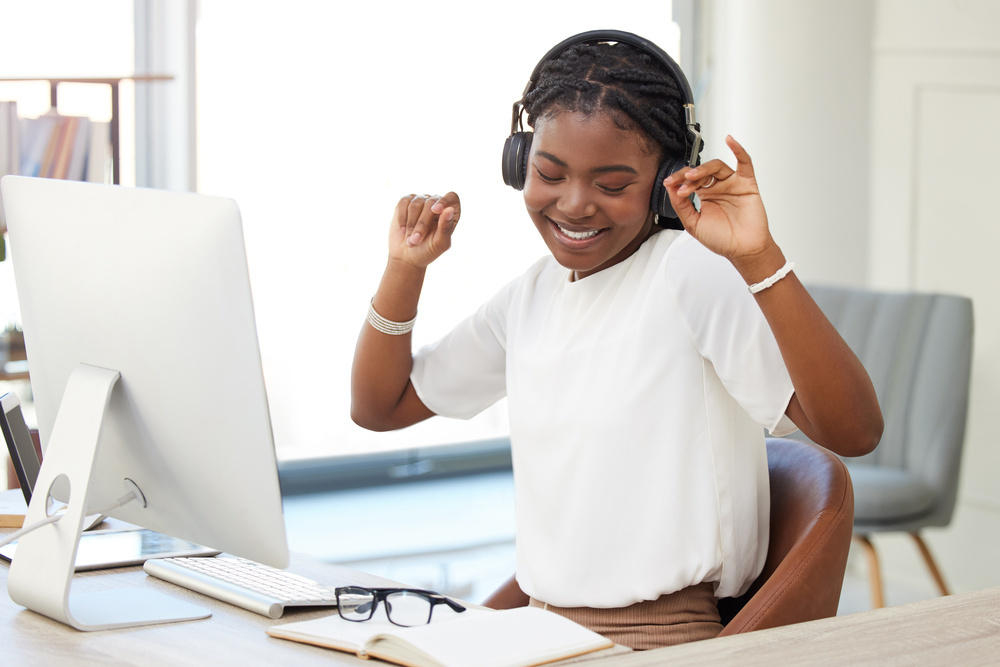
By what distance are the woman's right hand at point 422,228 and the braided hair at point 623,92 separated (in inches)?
8.0

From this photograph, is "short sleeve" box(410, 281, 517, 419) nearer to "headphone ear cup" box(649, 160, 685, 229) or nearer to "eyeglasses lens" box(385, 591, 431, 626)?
"headphone ear cup" box(649, 160, 685, 229)

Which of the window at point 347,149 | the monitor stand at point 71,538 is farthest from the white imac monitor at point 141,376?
the window at point 347,149

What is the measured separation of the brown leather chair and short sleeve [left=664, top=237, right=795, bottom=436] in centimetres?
11

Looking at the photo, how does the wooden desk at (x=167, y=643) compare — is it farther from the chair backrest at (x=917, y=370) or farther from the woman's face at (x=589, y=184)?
Answer: the chair backrest at (x=917, y=370)

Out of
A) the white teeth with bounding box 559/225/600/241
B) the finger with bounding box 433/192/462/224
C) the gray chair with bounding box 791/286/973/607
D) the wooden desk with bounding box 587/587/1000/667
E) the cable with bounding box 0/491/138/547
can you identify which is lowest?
the gray chair with bounding box 791/286/973/607

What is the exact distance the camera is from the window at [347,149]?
3246 mm

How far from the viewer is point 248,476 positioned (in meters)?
0.97

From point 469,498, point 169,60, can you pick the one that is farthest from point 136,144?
point 469,498

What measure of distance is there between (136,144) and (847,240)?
7.32 ft

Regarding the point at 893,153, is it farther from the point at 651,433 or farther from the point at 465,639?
the point at 465,639

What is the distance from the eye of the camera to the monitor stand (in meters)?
1.03

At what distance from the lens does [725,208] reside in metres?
1.07

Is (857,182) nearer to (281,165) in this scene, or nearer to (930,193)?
(930,193)

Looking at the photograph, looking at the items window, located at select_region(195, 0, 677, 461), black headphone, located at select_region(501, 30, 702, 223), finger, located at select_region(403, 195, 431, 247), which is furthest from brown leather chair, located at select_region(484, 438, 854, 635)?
window, located at select_region(195, 0, 677, 461)
